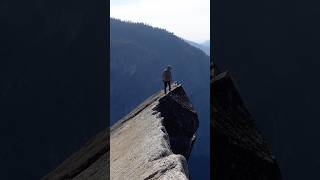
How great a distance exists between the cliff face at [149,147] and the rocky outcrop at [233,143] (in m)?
1.25

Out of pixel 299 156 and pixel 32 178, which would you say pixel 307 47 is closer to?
pixel 299 156

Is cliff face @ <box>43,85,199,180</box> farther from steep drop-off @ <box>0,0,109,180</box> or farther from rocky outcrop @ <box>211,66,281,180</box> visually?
steep drop-off @ <box>0,0,109,180</box>

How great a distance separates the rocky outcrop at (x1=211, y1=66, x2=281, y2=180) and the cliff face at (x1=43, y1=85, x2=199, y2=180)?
1.25m

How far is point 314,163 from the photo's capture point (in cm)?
9212

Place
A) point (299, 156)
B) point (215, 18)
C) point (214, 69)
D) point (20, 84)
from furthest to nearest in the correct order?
point (299, 156), point (215, 18), point (20, 84), point (214, 69)

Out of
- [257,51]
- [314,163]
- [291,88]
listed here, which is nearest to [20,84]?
[257,51]

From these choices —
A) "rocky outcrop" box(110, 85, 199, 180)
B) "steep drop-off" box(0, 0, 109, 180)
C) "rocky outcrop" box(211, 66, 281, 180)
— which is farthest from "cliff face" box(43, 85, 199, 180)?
"steep drop-off" box(0, 0, 109, 180)

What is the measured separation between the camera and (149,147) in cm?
1219

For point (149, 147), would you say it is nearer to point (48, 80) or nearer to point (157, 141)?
point (157, 141)

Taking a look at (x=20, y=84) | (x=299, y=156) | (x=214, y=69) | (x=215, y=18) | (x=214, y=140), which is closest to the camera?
(x=214, y=140)

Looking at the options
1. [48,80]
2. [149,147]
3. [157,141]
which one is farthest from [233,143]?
[48,80]

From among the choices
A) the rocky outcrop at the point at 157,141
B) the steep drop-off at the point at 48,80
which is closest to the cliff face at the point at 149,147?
the rocky outcrop at the point at 157,141

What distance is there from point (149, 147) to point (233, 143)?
6.81 feet

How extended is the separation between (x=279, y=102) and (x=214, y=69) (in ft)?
246
